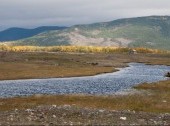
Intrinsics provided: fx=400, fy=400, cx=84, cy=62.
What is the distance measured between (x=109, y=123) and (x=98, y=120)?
206 cm

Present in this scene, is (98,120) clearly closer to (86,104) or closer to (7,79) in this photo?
(86,104)

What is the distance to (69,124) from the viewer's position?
32.1 m

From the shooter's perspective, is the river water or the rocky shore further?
the river water

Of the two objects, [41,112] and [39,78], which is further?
[39,78]

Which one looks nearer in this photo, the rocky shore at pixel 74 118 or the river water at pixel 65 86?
the rocky shore at pixel 74 118

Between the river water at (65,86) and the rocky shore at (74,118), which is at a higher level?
the rocky shore at (74,118)

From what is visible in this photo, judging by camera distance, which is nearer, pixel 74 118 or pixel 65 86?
pixel 74 118

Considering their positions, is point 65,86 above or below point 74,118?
below

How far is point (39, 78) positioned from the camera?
120 metres

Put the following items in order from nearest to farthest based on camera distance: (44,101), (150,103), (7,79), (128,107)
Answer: (128,107) → (150,103) → (44,101) → (7,79)

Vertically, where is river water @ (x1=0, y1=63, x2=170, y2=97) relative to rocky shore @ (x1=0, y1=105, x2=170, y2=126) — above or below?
below

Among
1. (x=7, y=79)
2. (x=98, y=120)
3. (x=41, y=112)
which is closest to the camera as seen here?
(x=98, y=120)

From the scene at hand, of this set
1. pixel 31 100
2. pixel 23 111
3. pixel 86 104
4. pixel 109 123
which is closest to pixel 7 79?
pixel 31 100

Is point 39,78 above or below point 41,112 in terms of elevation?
below
